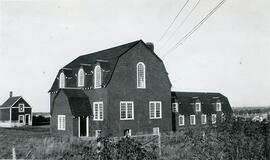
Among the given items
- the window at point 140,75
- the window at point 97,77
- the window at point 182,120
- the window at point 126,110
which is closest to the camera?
the window at point 126,110

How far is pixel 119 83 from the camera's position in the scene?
29.4m

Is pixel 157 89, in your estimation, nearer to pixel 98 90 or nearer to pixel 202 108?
pixel 98 90

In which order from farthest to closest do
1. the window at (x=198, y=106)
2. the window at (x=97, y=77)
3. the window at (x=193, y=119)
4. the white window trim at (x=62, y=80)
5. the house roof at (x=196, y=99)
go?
the window at (x=198, y=106)
the window at (x=193, y=119)
the house roof at (x=196, y=99)
the white window trim at (x=62, y=80)
the window at (x=97, y=77)

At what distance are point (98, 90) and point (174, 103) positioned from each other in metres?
19.2

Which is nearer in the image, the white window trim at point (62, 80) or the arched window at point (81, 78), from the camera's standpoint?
the arched window at point (81, 78)

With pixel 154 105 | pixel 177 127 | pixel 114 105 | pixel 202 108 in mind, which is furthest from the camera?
pixel 202 108

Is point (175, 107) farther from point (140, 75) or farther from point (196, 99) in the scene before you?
point (140, 75)

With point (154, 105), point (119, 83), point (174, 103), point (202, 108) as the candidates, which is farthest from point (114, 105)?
point (202, 108)

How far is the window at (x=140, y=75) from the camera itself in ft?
102

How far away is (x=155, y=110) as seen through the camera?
31.9 metres

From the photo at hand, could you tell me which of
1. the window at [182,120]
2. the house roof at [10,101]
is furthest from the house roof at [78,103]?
the house roof at [10,101]

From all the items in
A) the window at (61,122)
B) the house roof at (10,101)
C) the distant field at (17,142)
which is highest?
the house roof at (10,101)

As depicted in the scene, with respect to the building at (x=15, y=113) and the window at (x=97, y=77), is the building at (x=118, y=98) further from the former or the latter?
the building at (x=15, y=113)

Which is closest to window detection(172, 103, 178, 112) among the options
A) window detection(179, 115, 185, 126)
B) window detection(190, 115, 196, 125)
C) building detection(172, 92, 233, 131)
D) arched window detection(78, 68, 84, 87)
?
building detection(172, 92, 233, 131)
